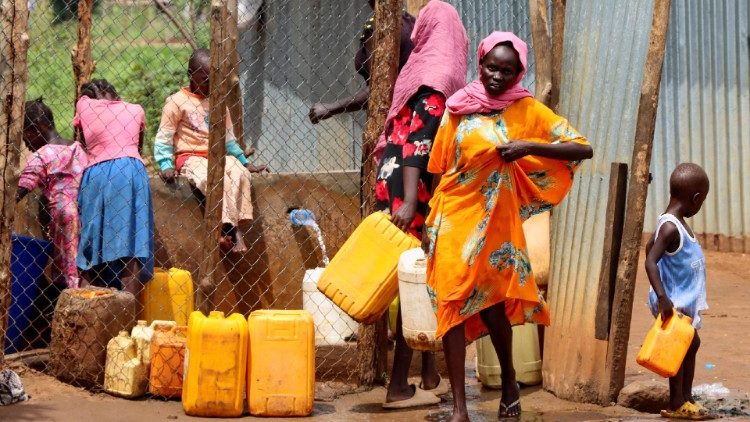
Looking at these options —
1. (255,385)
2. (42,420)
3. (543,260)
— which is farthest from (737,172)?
(42,420)

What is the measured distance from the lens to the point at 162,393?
5.59 meters

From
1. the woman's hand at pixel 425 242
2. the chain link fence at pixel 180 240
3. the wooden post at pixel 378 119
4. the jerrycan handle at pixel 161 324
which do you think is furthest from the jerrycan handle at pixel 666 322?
the jerrycan handle at pixel 161 324

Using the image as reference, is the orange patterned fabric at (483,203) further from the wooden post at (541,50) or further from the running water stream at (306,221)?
the running water stream at (306,221)

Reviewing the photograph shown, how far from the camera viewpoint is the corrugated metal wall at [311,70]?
8.73 m

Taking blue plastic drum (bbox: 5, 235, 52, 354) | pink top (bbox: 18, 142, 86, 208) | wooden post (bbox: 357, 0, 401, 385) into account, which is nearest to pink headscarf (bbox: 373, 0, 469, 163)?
wooden post (bbox: 357, 0, 401, 385)

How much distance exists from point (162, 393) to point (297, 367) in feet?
2.52

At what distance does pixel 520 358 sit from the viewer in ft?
19.5

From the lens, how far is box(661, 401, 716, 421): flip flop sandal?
201 inches

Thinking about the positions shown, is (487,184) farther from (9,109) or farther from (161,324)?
(9,109)

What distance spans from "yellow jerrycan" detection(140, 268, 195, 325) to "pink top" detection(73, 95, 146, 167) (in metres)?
0.70

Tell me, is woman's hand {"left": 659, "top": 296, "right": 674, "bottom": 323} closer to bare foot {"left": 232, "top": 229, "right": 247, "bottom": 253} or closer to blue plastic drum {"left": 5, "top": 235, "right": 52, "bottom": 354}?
bare foot {"left": 232, "top": 229, "right": 247, "bottom": 253}

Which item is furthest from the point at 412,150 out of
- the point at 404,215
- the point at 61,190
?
the point at 61,190

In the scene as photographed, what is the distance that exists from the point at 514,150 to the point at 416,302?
877 mm

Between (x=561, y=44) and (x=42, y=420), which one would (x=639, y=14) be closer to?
(x=561, y=44)
